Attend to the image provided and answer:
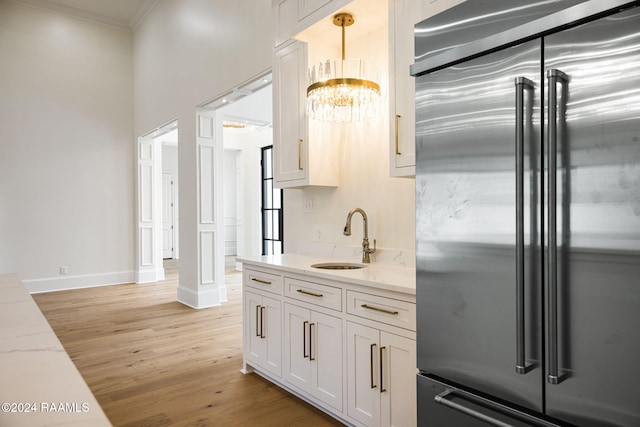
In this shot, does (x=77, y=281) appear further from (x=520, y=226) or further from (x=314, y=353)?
(x=520, y=226)

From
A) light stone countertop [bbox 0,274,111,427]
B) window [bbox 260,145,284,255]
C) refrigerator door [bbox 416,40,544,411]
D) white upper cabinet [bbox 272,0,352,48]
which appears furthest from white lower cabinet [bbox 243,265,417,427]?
window [bbox 260,145,284,255]

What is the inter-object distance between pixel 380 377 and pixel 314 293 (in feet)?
2.03

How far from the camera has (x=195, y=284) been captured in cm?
521

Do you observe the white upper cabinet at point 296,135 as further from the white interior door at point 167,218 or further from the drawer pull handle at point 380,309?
the white interior door at point 167,218

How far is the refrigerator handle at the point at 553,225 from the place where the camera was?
46.2 inches

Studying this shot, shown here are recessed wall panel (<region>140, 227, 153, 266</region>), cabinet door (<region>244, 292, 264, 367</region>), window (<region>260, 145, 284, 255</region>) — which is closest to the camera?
cabinet door (<region>244, 292, 264, 367</region>)

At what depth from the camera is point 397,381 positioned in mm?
1953

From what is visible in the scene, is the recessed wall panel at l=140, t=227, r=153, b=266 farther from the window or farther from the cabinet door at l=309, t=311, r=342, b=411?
the cabinet door at l=309, t=311, r=342, b=411

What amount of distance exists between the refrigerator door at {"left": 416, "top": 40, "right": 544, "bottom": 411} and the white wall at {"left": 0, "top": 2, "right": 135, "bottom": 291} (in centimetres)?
665

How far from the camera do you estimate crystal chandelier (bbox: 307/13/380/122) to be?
264 cm

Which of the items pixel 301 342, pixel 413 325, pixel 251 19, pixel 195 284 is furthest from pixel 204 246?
pixel 413 325

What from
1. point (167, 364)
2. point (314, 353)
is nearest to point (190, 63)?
point (167, 364)

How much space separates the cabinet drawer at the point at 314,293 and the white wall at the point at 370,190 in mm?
665

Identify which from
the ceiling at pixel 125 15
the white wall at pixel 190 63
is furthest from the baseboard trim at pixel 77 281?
the ceiling at pixel 125 15
